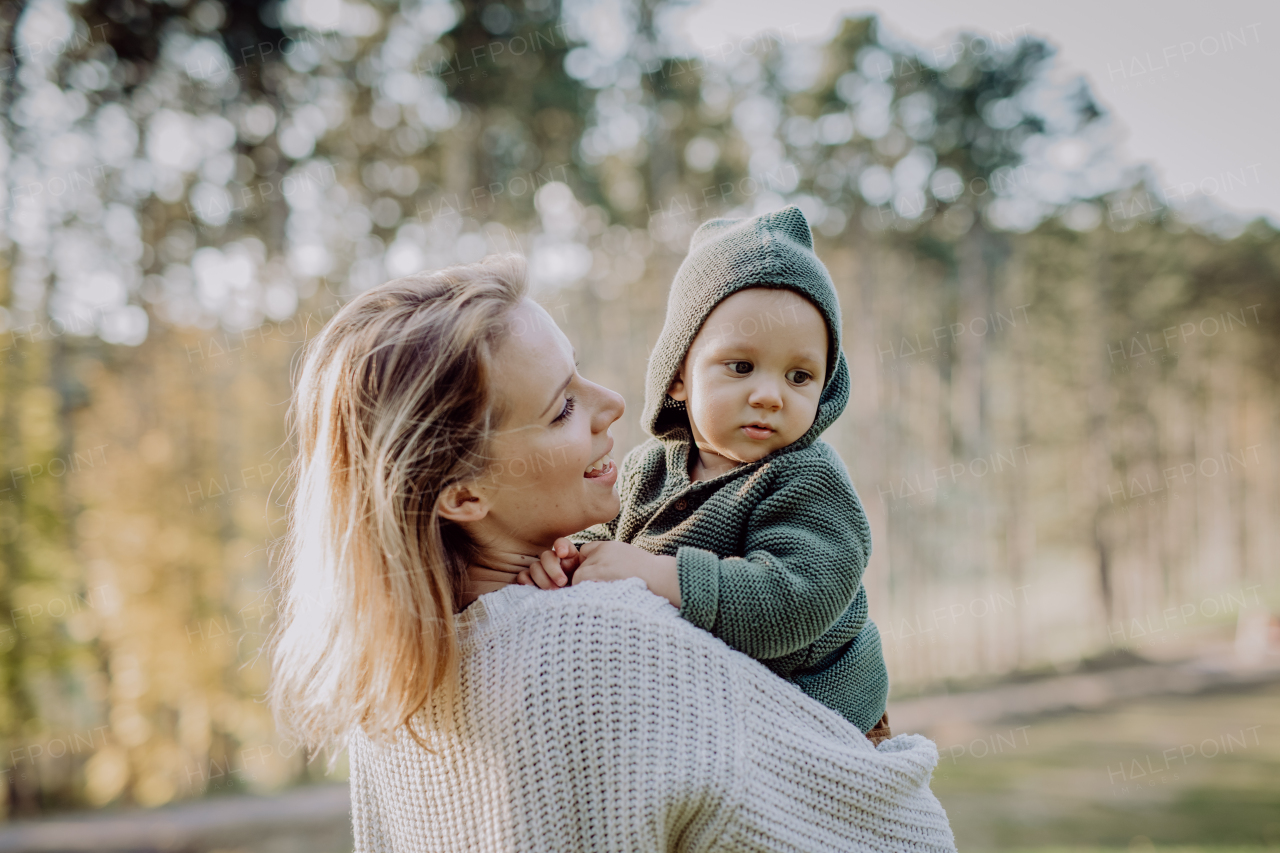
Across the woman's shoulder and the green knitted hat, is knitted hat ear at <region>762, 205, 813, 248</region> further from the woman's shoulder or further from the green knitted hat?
the woman's shoulder

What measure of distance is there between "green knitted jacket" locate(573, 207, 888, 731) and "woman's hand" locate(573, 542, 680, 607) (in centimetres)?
3

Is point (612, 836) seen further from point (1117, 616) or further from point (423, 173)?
point (1117, 616)

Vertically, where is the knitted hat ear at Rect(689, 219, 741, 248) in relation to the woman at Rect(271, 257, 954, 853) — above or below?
above

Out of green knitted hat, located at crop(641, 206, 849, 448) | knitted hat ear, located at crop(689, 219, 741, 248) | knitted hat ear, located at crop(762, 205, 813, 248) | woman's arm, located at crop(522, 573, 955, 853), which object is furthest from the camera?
knitted hat ear, located at crop(689, 219, 741, 248)

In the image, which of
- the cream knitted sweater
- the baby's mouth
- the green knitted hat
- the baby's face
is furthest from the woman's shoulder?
the green knitted hat

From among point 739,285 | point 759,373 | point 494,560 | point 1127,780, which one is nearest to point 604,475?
point 494,560

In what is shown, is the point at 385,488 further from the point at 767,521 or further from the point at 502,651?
the point at 767,521

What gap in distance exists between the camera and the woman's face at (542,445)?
5.01ft

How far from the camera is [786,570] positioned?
1.50 metres

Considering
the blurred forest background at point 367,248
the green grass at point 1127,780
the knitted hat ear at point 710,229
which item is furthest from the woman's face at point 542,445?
the green grass at point 1127,780

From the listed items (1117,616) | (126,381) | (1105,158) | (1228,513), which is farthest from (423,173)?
(1228,513)

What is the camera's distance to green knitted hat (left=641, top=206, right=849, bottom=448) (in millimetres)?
1722

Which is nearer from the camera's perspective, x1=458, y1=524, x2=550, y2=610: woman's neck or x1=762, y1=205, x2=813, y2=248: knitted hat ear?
Result: x1=458, y1=524, x2=550, y2=610: woman's neck

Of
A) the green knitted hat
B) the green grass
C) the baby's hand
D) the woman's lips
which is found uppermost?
the green knitted hat
